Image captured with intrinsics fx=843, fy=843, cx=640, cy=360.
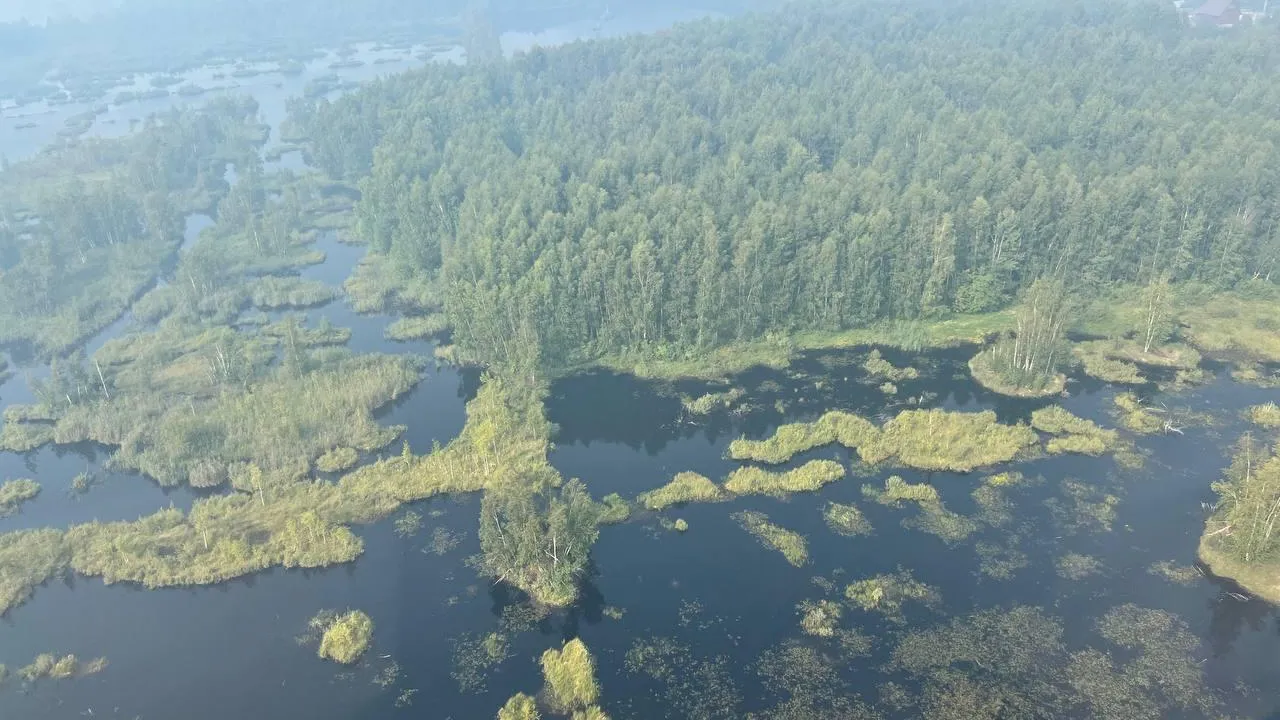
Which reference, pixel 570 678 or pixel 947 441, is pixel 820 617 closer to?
pixel 570 678

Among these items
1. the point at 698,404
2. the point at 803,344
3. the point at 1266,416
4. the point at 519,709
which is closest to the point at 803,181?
the point at 803,344

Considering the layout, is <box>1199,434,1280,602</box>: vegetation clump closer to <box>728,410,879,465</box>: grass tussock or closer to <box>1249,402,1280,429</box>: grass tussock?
<box>1249,402,1280,429</box>: grass tussock

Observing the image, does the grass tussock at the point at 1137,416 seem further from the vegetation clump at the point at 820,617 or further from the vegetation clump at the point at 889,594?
the vegetation clump at the point at 820,617

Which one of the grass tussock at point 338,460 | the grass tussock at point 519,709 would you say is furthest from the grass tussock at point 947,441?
the grass tussock at point 338,460

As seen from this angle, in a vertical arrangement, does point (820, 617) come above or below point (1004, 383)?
below

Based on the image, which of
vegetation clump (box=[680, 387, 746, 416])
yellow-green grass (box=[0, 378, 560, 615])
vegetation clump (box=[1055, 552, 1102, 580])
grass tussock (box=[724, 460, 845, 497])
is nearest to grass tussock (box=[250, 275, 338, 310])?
yellow-green grass (box=[0, 378, 560, 615])

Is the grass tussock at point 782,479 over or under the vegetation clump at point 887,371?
under

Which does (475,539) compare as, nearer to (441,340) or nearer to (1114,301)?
(441,340)
